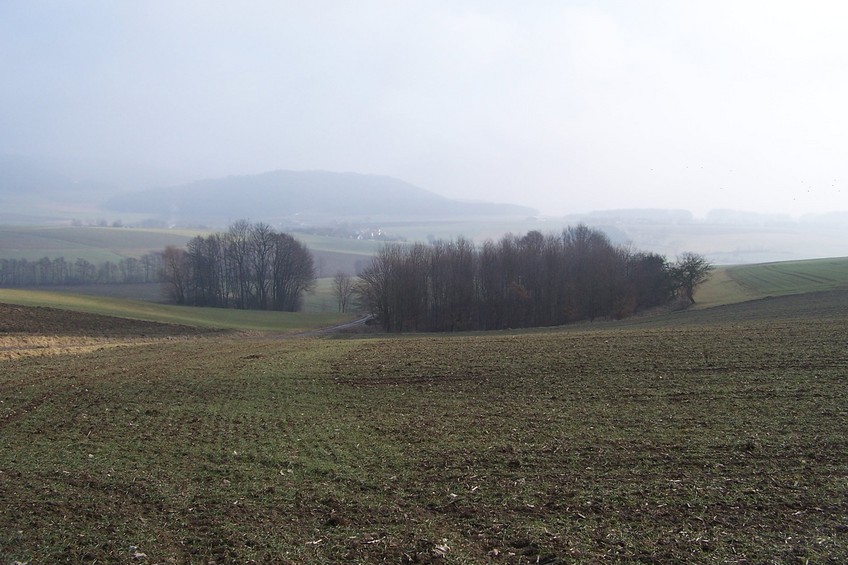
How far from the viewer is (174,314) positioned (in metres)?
51.2

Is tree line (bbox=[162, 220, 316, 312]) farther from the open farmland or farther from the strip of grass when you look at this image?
the open farmland

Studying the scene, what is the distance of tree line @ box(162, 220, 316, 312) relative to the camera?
75.1 meters

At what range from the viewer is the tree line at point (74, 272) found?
277 ft

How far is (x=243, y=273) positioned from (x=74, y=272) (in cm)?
3241

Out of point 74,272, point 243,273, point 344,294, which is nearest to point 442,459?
point 243,273

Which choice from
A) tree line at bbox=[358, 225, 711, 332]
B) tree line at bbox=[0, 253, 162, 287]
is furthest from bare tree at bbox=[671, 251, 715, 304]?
tree line at bbox=[0, 253, 162, 287]

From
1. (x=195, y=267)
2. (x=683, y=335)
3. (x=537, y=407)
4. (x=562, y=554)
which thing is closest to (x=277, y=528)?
(x=562, y=554)

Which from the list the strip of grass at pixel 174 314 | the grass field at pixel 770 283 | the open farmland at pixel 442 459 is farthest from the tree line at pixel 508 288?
the open farmland at pixel 442 459

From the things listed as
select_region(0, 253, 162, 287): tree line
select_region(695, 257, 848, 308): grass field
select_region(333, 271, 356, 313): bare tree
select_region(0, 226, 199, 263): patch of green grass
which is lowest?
select_region(333, 271, 356, 313): bare tree

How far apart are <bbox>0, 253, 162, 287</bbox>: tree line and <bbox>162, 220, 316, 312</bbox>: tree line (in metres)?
8.96

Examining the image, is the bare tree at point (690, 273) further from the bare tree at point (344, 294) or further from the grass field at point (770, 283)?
the bare tree at point (344, 294)

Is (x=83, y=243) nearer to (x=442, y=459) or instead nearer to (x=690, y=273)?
(x=690, y=273)

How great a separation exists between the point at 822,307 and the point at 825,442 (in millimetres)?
25662

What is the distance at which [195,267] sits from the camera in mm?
75375
